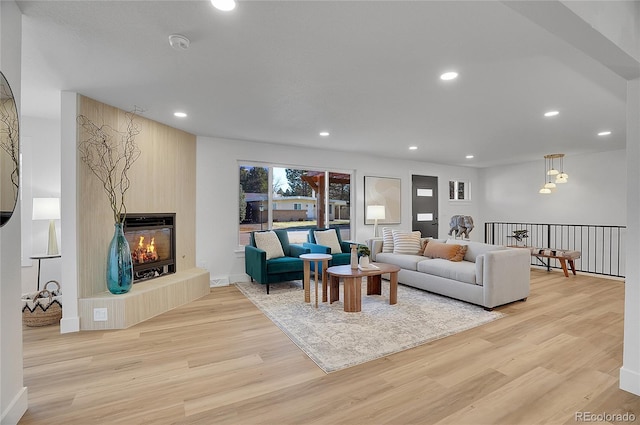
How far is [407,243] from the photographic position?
5410 mm

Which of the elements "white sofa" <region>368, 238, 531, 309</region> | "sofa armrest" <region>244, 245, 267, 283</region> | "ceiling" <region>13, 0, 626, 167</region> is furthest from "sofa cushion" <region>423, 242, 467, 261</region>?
"sofa armrest" <region>244, 245, 267, 283</region>

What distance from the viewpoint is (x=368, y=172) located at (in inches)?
268

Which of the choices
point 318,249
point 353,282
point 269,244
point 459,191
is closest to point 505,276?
point 353,282

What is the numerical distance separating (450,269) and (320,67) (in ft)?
10.5

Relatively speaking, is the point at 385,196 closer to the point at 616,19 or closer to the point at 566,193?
the point at 566,193

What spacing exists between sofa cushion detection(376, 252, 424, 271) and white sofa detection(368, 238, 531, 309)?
0.02 meters

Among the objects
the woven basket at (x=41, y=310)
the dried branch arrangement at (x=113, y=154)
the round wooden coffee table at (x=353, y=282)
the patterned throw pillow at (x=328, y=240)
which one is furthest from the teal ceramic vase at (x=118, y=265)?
the patterned throw pillow at (x=328, y=240)

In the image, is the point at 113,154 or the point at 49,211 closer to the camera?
the point at 113,154

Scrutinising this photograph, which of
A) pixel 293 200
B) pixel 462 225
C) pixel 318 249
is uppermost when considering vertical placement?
pixel 293 200

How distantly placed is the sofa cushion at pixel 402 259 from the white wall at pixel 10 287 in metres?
4.46

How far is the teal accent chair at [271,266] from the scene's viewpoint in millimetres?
4531

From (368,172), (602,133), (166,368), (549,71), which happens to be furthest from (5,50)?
(602,133)

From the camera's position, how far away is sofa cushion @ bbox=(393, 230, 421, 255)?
536 cm

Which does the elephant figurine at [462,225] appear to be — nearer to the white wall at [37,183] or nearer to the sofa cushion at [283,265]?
the sofa cushion at [283,265]
